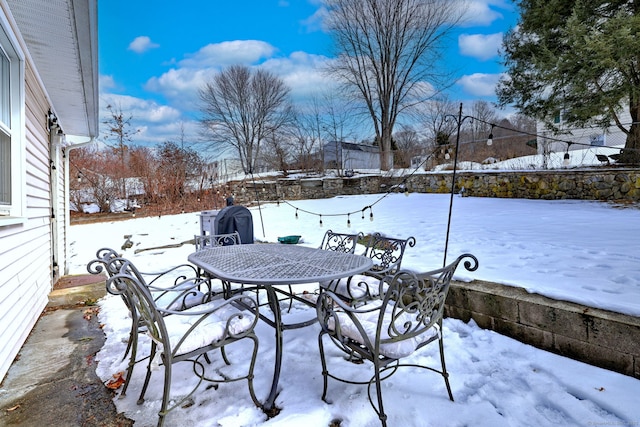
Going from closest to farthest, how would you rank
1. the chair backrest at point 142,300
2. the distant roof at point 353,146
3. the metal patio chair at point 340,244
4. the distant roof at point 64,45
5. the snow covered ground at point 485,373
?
the chair backrest at point 142,300 → the snow covered ground at point 485,373 → the distant roof at point 64,45 → the metal patio chair at point 340,244 → the distant roof at point 353,146

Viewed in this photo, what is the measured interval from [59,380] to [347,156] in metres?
14.7

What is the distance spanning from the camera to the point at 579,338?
1.84 m

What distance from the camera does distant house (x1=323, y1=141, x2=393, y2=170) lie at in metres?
15.1

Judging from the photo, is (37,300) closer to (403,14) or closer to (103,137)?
(103,137)

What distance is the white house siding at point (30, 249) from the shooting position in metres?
2.07

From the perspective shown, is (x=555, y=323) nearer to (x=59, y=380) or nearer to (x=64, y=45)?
(x=59, y=380)

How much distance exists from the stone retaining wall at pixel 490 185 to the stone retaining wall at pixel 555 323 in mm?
2150

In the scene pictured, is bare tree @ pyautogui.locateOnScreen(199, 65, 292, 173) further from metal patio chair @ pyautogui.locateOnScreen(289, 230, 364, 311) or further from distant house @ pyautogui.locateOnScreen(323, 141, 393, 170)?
metal patio chair @ pyautogui.locateOnScreen(289, 230, 364, 311)

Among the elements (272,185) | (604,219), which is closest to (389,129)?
(272,185)

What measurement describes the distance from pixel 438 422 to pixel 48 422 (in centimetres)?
182

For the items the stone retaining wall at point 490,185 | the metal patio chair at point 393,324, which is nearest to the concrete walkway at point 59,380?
the metal patio chair at point 393,324

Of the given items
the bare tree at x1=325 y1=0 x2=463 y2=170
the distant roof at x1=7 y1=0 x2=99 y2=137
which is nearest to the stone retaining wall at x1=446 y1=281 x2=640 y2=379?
the distant roof at x1=7 y1=0 x2=99 y2=137

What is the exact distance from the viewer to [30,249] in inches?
110

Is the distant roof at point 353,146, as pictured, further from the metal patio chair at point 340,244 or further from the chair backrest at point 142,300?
the chair backrest at point 142,300
